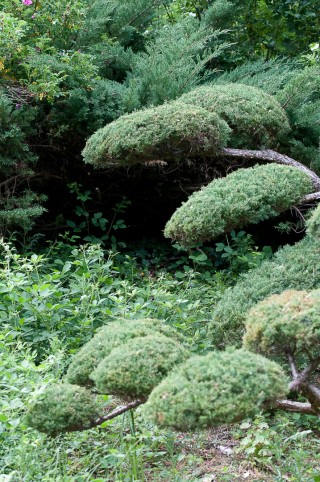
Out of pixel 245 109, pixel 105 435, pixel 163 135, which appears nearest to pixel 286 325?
pixel 105 435

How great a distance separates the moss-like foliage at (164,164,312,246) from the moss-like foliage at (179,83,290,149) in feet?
2.45

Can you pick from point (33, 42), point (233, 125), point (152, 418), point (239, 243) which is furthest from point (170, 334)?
point (33, 42)

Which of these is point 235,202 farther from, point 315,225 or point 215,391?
point 215,391

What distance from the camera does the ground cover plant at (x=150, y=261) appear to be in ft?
6.66

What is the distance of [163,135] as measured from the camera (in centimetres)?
348

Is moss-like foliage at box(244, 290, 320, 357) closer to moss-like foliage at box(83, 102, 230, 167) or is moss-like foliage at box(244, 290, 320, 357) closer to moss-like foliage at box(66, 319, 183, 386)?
moss-like foliage at box(66, 319, 183, 386)

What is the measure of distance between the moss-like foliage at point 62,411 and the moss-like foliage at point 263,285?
1011mm

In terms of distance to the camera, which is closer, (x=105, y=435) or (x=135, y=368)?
(x=135, y=368)

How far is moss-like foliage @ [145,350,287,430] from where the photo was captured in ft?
5.62

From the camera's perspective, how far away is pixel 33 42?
15.3 ft

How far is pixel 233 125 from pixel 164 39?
1.42 metres

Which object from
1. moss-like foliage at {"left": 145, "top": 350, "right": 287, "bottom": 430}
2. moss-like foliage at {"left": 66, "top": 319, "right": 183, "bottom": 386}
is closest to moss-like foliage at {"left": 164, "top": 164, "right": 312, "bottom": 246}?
moss-like foliage at {"left": 66, "top": 319, "right": 183, "bottom": 386}

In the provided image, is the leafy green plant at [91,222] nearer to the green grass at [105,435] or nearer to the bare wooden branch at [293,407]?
the green grass at [105,435]

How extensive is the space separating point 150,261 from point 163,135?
1.83 metres
